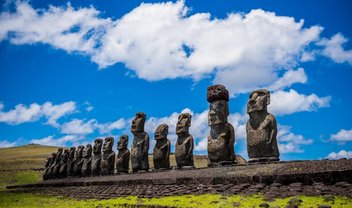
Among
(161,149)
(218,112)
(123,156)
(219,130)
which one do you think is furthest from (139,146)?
(218,112)

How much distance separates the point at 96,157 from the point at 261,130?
14.1m

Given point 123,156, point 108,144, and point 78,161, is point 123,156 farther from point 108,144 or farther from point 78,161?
point 78,161

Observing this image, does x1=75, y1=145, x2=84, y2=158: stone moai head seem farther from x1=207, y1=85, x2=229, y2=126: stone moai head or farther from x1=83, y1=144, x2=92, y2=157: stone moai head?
x1=207, y1=85, x2=229, y2=126: stone moai head

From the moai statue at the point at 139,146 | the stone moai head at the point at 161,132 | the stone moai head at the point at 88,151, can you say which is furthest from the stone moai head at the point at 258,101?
the stone moai head at the point at 88,151

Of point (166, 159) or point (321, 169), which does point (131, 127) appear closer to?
point (166, 159)

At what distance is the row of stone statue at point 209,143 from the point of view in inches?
544

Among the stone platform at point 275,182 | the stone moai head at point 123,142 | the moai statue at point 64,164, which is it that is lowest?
the stone platform at point 275,182

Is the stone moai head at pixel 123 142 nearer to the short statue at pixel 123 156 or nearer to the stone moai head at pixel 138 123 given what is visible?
the short statue at pixel 123 156

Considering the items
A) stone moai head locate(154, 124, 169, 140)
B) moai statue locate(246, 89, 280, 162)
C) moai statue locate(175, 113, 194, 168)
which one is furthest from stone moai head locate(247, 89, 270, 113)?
stone moai head locate(154, 124, 169, 140)

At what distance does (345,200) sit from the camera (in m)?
6.46

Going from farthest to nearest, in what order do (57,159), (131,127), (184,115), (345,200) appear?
(57,159) → (131,127) → (184,115) → (345,200)

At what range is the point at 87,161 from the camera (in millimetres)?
26109

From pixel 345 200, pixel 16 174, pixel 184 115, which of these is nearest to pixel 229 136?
pixel 184 115

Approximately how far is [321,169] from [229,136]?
23.1 ft
